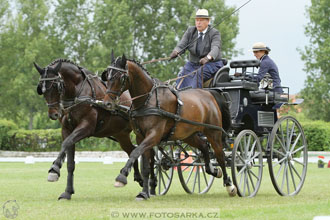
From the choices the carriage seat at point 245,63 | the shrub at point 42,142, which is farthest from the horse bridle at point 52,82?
the shrub at point 42,142

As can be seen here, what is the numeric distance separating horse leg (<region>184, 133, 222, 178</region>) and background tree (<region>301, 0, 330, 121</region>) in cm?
3050

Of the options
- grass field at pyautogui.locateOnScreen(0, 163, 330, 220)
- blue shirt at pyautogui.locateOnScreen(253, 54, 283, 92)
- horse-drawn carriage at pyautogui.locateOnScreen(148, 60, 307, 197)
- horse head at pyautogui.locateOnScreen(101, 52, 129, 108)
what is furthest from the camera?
blue shirt at pyautogui.locateOnScreen(253, 54, 283, 92)

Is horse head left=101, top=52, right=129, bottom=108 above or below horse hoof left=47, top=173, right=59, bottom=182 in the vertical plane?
above

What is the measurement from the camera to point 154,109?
10.1 meters

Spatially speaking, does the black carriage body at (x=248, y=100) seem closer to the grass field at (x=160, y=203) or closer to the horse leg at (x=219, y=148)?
the horse leg at (x=219, y=148)

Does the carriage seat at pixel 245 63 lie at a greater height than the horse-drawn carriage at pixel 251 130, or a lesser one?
greater

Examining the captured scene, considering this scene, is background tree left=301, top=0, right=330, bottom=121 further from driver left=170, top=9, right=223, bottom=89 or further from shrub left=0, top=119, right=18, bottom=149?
driver left=170, top=9, right=223, bottom=89

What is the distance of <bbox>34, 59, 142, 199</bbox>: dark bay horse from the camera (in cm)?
1053

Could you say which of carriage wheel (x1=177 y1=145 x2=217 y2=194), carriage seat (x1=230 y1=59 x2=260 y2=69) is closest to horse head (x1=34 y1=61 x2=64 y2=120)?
carriage wheel (x1=177 y1=145 x2=217 y2=194)

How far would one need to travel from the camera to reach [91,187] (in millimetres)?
14047

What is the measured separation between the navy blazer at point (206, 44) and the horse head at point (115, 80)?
7.87 ft

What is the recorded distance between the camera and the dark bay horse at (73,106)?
34.6 ft

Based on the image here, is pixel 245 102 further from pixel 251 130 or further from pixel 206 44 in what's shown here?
pixel 206 44

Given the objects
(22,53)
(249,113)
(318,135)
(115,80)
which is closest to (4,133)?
(22,53)
